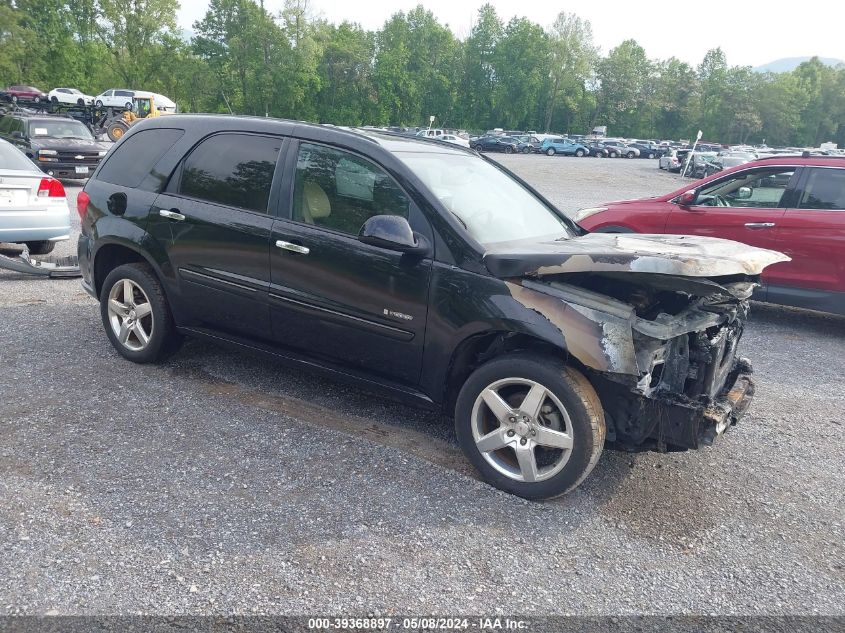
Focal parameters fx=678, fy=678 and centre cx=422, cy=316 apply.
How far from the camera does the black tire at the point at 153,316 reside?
4.73m

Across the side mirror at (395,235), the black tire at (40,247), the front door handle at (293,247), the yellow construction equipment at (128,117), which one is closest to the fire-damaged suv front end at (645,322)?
the side mirror at (395,235)

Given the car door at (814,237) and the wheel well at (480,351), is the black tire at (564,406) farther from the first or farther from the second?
the car door at (814,237)

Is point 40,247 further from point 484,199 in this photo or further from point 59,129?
point 59,129

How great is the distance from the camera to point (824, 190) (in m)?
6.82

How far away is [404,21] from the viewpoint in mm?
97188

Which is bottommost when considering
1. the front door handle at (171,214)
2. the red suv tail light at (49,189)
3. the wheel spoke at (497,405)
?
the red suv tail light at (49,189)

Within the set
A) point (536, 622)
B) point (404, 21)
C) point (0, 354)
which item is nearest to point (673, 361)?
point (536, 622)

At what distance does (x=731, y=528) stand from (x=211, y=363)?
11.9ft

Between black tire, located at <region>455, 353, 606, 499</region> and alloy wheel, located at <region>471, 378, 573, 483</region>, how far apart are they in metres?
0.02

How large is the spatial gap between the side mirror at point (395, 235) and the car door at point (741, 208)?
471cm

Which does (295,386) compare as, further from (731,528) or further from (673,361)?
→ (731,528)

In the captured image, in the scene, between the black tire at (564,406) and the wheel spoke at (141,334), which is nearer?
the black tire at (564,406)

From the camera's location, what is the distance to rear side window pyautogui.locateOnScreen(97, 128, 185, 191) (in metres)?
4.80

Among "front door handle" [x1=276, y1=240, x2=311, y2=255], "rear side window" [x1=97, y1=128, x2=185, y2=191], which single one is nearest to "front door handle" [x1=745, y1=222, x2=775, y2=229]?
"front door handle" [x1=276, y1=240, x2=311, y2=255]
